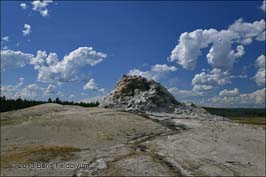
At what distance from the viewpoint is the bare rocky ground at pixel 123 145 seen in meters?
33.5

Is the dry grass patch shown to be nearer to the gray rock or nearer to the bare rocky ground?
the bare rocky ground

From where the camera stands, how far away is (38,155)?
37344 mm

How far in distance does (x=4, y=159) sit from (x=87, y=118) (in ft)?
82.5

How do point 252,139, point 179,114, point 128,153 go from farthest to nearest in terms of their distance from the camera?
point 179,114 < point 252,139 < point 128,153

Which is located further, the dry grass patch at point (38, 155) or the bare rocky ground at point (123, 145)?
the dry grass patch at point (38, 155)

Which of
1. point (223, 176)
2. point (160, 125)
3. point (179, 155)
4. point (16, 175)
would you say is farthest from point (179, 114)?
point (16, 175)

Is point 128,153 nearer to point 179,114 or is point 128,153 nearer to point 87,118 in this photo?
point 87,118

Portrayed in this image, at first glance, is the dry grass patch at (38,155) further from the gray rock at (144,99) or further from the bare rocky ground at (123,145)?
the gray rock at (144,99)

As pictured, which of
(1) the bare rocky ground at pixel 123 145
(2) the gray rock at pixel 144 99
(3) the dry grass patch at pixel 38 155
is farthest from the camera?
(2) the gray rock at pixel 144 99

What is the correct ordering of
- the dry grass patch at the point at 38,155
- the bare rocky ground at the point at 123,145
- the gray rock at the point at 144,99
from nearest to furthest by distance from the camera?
the bare rocky ground at the point at 123,145
the dry grass patch at the point at 38,155
the gray rock at the point at 144,99

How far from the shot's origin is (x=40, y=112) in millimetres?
67000

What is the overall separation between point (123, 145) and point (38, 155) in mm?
10701

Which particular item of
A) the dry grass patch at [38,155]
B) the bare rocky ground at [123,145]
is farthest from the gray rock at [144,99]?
the dry grass patch at [38,155]

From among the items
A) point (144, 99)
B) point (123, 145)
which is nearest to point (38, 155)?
point (123, 145)
